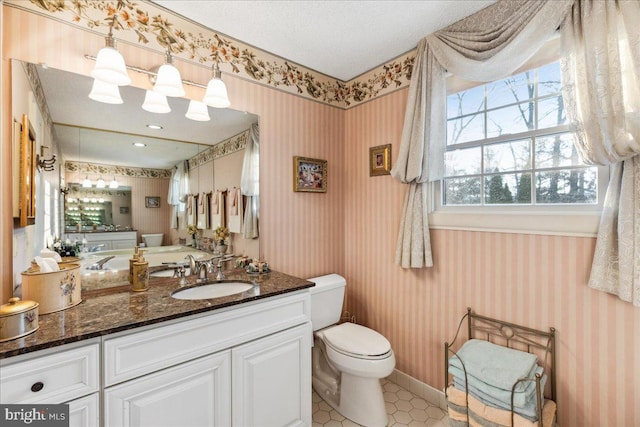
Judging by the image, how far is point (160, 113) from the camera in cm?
170

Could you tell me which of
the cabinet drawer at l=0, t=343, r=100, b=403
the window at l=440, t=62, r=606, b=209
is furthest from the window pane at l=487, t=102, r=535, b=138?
the cabinet drawer at l=0, t=343, r=100, b=403

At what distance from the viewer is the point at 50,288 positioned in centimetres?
114

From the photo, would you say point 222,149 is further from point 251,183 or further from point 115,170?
point 115,170

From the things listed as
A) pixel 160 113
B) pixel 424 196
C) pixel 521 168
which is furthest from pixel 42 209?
pixel 521 168

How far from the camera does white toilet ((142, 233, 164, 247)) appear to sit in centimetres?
171

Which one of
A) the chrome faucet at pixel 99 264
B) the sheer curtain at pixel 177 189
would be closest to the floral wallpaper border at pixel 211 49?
the sheer curtain at pixel 177 189

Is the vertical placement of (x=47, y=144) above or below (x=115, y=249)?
above

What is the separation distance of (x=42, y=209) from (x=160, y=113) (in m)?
0.78

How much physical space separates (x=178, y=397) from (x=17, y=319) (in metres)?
0.65

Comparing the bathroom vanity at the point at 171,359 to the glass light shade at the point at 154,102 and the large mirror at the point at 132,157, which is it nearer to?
the large mirror at the point at 132,157

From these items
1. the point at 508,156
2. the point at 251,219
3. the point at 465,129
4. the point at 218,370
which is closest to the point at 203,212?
the point at 251,219

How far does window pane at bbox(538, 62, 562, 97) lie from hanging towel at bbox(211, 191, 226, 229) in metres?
2.07

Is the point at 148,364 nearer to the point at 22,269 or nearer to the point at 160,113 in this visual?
the point at 22,269

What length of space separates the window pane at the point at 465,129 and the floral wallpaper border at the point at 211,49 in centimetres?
48
